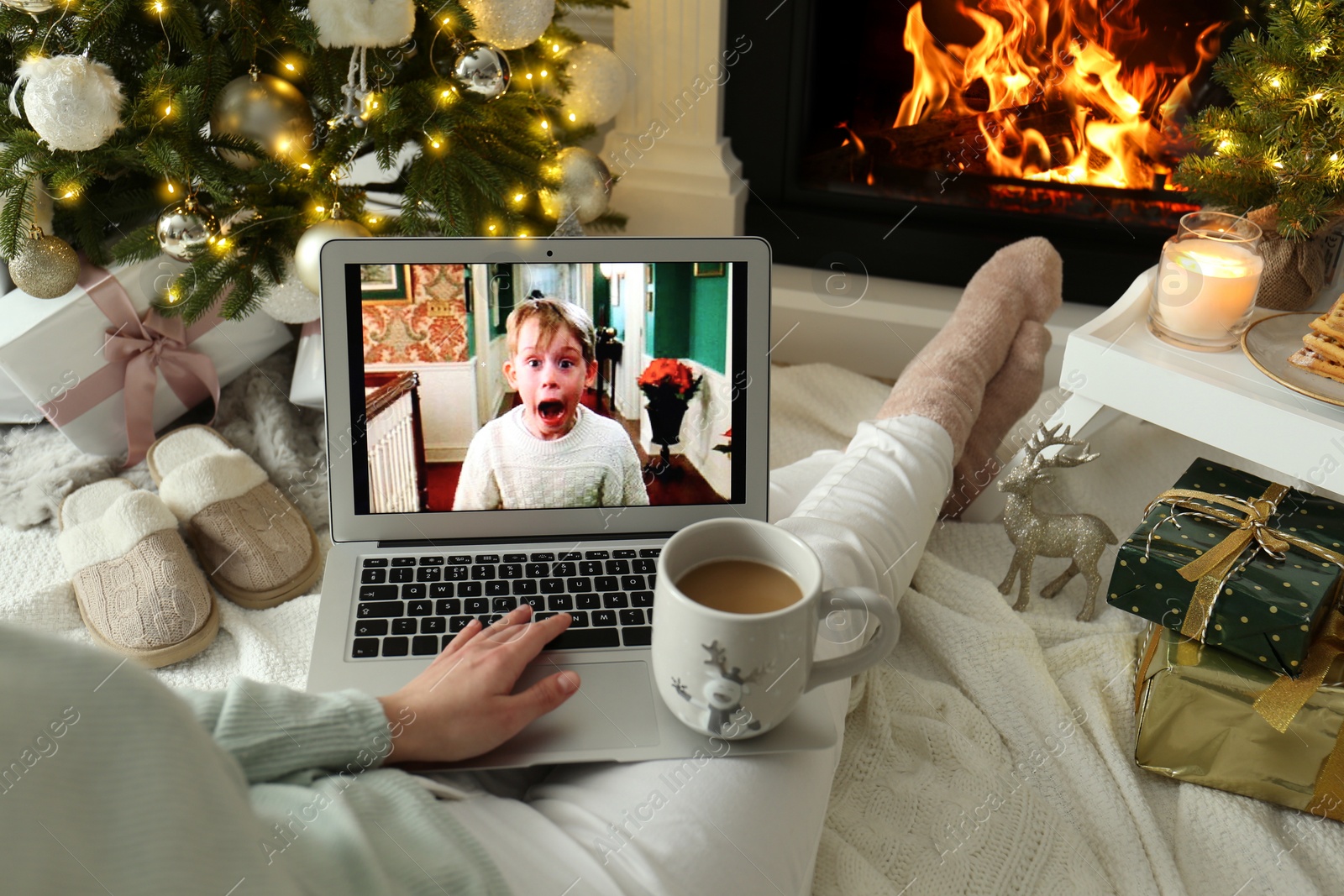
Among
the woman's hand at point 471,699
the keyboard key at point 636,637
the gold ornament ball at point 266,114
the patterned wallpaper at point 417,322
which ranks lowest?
the keyboard key at point 636,637

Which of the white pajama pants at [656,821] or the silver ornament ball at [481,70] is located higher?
the silver ornament ball at [481,70]

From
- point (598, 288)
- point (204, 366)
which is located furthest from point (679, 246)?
point (204, 366)

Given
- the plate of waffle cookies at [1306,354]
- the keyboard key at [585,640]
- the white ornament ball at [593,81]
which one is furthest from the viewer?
the white ornament ball at [593,81]

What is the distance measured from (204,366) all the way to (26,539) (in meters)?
0.28

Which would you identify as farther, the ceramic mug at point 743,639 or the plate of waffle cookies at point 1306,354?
the plate of waffle cookies at point 1306,354

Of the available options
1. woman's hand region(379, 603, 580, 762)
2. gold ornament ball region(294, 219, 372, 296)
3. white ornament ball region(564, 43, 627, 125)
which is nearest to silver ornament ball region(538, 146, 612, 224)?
white ornament ball region(564, 43, 627, 125)

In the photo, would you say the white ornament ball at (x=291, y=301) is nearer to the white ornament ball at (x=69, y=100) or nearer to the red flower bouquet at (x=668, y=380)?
the white ornament ball at (x=69, y=100)

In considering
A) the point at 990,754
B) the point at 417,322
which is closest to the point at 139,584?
the point at 417,322

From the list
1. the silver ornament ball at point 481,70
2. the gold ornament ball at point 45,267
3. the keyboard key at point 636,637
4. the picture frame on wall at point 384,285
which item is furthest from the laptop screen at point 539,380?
the gold ornament ball at point 45,267

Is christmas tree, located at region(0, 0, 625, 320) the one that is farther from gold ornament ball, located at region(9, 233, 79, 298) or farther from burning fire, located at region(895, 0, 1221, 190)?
burning fire, located at region(895, 0, 1221, 190)

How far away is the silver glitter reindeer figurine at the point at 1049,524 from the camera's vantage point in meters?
0.98

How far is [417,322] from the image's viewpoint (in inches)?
30.0

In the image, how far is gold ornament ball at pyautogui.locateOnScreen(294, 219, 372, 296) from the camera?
1.08m

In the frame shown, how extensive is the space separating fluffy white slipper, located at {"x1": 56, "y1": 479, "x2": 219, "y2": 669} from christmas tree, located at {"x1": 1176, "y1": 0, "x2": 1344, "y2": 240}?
117cm
